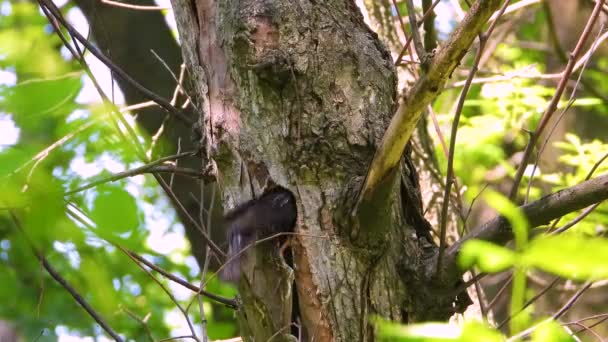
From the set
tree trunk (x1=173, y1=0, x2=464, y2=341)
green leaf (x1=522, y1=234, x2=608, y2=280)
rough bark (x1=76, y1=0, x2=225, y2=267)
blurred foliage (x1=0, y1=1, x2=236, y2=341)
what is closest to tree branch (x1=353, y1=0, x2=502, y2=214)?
tree trunk (x1=173, y1=0, x2=464, y2=341)

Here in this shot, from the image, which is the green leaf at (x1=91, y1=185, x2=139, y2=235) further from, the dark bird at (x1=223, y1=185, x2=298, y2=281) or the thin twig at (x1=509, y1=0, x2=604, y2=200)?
the thin twig at (x1=509, y1=0, x2=604, y2=200)

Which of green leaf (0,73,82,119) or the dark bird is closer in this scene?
green leaf (0,73,82,119)

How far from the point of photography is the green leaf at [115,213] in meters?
0.65

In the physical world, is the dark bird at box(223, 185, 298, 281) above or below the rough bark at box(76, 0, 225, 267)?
below

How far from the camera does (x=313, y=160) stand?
1.50m

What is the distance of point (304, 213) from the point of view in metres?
1.50

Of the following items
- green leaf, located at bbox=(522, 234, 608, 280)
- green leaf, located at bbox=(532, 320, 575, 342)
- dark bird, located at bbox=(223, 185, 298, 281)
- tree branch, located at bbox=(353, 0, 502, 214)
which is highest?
tree branch, located at bbox=(353, 0, 502, 214)

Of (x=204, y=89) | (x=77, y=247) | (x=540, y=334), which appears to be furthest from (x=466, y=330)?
(x=204, y=89)

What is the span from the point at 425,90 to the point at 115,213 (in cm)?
68

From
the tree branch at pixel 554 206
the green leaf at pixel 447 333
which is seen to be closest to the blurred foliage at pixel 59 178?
the green leaf at pixel 447 333

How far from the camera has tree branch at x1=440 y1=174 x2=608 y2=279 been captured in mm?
1341

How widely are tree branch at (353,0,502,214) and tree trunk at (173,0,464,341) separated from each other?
0.27 feet

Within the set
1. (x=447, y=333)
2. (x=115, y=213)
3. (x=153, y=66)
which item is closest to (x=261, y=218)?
(x=115, y=213)

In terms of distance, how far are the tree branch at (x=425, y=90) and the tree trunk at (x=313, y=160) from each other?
0.08 m
